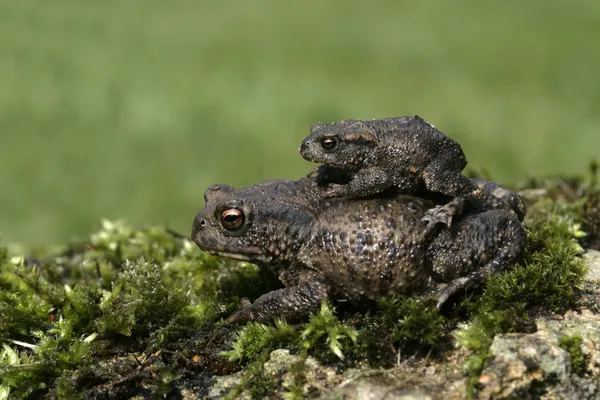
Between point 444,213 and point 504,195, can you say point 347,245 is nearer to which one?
point 444,213

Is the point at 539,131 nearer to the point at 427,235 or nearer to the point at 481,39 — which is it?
the point at 481,39

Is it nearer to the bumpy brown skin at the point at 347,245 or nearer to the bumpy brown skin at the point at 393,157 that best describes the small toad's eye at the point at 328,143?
the bumpy brown skin at the point at 393,157

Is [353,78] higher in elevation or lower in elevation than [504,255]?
higher

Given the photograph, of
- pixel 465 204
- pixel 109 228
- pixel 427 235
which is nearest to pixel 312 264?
pixel 427 235

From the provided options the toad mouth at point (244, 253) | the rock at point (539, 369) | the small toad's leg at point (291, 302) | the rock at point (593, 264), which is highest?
the toad mouth at point (244, 253)

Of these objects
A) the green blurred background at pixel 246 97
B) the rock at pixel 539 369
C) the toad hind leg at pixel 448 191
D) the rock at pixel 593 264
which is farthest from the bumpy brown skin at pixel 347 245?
the green blurred background at pixel 246 97

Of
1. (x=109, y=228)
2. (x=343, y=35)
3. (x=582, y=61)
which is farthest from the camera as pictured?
(x=343, y=35)
